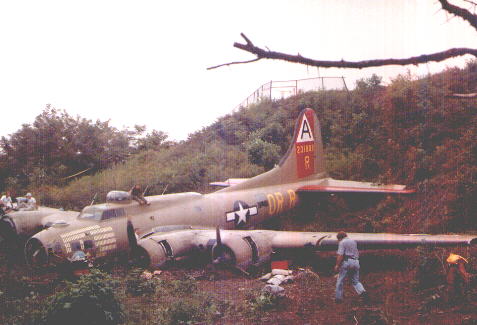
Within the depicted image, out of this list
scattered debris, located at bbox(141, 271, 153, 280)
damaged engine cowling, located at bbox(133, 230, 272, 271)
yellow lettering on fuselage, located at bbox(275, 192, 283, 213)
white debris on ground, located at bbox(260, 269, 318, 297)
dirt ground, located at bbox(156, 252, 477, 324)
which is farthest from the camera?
yellow lettering on fuselage, located at bbox(275, 192, 283, 213)

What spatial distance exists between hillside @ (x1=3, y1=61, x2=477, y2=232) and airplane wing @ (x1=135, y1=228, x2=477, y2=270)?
399 centimetres

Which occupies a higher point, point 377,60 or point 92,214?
point 377,60

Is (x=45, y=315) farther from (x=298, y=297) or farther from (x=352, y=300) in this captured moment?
(x=352, y=300)

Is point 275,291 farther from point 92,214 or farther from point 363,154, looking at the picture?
point 363,154

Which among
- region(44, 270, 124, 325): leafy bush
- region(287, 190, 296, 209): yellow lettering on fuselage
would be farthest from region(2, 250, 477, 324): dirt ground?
region(287, 190, 296, 209): yellow lettering on fuselage

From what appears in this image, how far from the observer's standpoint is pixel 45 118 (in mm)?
27891

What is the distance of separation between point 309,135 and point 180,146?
13.6 m

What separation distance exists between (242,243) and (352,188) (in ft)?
19.7

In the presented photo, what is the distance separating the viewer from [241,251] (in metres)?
11.1

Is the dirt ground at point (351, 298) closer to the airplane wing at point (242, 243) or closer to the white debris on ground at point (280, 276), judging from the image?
the white debris on ground at point (280, 276)

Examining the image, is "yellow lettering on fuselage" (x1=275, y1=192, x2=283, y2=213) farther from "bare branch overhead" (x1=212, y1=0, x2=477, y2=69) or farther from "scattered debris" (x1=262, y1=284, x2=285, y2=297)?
"bare branch overhead" (x1=212, y1=0, x2=477, y2=69)

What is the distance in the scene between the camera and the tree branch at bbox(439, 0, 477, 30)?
2.67 meters

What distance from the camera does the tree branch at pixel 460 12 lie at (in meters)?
2.67

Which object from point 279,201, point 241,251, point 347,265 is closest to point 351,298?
point 347,265
